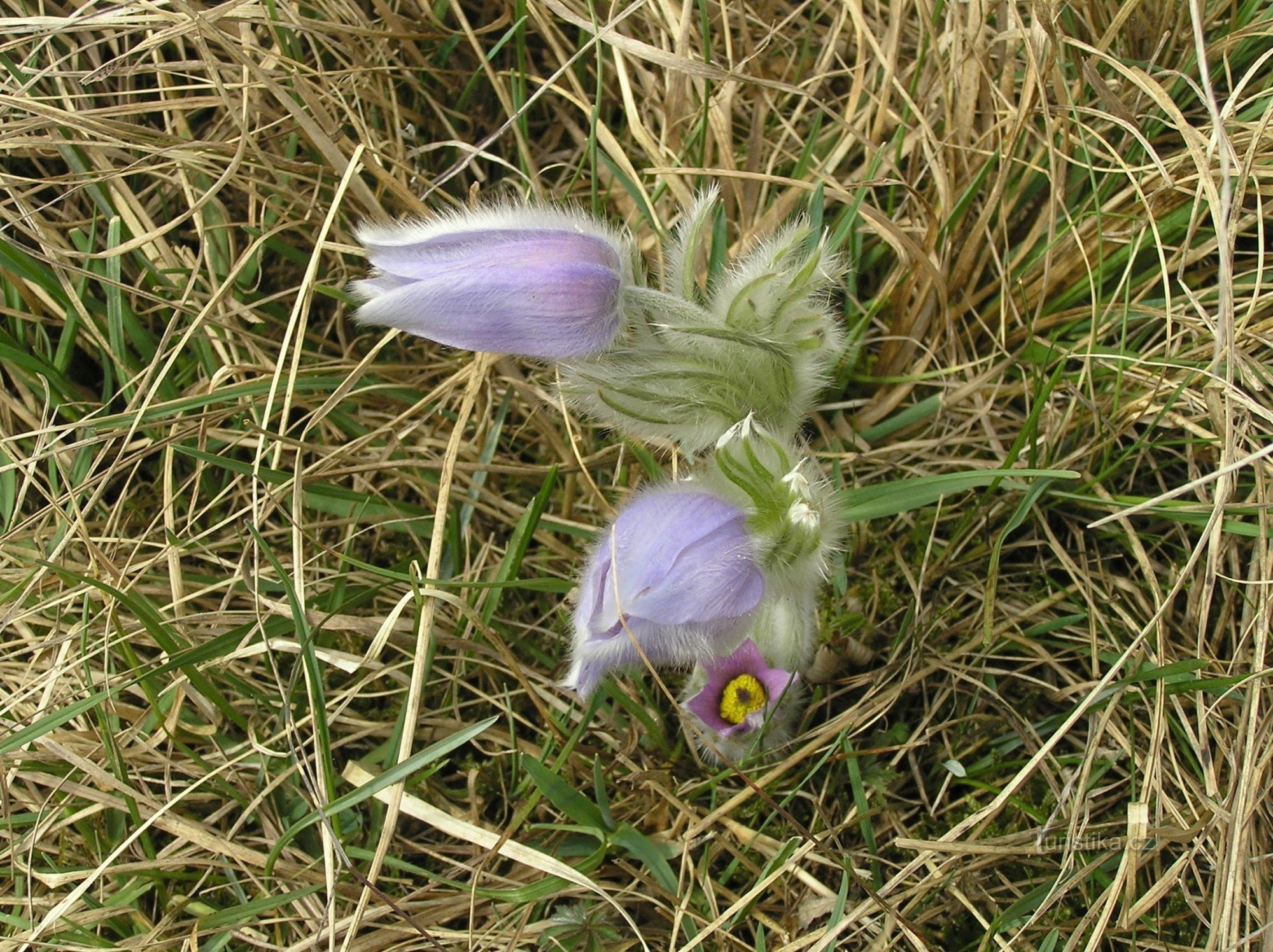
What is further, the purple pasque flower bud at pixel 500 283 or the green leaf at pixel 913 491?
the green leaf at pixel 913 491

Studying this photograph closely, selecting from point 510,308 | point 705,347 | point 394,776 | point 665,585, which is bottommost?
point 394,776

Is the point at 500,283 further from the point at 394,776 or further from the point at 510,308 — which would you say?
the point at 394,776

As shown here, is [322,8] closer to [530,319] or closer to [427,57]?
[427,57]

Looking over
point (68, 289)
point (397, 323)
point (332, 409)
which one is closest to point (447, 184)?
point (332, 409)

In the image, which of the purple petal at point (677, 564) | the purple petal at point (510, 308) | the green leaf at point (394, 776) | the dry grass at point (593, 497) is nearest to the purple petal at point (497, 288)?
the purple petal at point (510, 308)

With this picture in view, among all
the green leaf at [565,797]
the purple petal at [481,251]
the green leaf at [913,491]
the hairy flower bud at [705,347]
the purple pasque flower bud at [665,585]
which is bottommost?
the green leaf at [565,797]

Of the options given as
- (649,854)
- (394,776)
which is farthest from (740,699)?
(394,776)

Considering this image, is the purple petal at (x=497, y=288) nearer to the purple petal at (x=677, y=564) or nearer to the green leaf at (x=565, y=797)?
the purple petal at (x=677, y=564)

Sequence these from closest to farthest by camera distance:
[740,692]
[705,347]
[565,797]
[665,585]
→ 1. [665,585]
2. [705,347]
3. [565,797]
4. [740,692]
